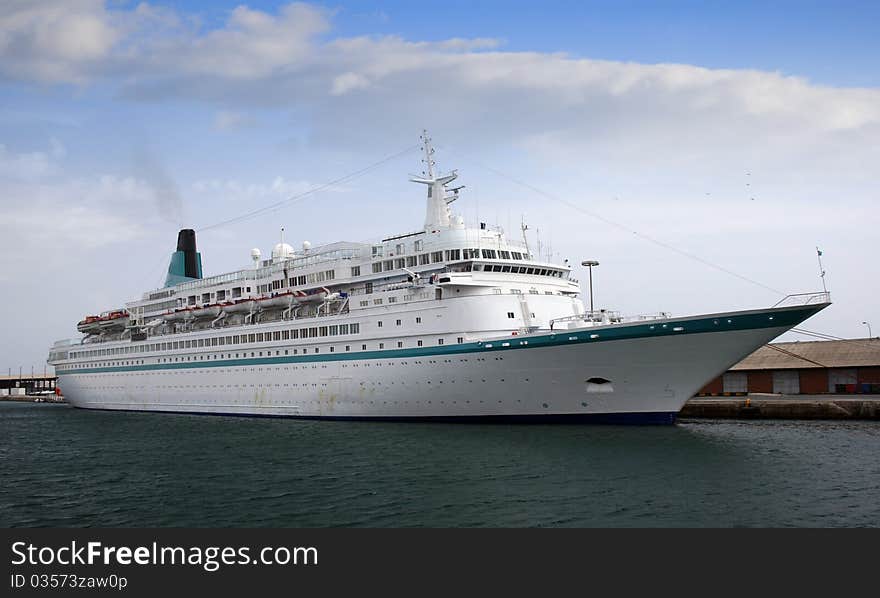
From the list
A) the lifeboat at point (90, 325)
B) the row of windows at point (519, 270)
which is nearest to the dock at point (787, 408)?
the row of windows at point (519, 270)

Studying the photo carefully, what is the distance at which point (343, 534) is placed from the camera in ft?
46.2

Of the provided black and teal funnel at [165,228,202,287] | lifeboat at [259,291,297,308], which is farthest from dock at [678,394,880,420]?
black and teal funnel at [165,228,202,287]

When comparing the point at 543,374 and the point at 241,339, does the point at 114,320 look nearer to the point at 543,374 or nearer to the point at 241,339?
the point at 241,339

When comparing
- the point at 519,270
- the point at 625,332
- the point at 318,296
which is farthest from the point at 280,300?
the point at 625,332

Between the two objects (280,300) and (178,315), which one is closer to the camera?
(280,300)

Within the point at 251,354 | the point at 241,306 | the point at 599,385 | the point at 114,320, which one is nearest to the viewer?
the point at 599,385

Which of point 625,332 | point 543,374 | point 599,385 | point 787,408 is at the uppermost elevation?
point 625,332

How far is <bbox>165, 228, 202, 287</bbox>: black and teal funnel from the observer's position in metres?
58.6

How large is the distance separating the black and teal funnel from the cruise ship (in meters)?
7.87

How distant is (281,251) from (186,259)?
51.2 feet

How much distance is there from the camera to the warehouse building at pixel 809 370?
43.1m

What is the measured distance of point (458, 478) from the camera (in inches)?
795

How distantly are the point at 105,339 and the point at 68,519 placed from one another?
47.5m

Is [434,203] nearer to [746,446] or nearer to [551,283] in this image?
[551,283]
